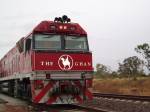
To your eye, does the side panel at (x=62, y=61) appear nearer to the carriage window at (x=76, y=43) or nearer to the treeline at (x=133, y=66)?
the carriage window at (x=76, y=43)

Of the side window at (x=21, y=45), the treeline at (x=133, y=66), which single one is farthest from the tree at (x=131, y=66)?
the side window at (x=21, y=45)

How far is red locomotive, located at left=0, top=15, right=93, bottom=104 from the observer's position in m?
13.7

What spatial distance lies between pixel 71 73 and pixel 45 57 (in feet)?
4.01

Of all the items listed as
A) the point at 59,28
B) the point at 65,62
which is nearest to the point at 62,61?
the point at 65,62

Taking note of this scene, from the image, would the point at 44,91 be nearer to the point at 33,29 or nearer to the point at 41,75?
the point at 41,75

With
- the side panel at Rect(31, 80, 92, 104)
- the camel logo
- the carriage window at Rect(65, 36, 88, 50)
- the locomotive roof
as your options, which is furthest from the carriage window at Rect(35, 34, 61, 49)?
the side panel at Rect(31, 80, 92, 104)

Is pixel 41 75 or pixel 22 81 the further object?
pixel 22 81

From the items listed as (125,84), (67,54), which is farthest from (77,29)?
(125,84)

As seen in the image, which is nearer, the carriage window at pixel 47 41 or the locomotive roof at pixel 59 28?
the carriage window at pixel 47 41

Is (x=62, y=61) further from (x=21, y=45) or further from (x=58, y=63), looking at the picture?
(x=21, y=45)

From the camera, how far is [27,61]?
14922mm

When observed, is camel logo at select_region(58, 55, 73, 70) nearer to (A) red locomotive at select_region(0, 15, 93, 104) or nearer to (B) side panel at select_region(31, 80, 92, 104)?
(A) red locomotive at select_region(0, 15, 93, 104)

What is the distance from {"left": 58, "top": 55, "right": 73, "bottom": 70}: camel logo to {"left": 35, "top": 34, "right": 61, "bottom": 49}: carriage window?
20.7 inches

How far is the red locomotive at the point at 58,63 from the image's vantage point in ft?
44.8
